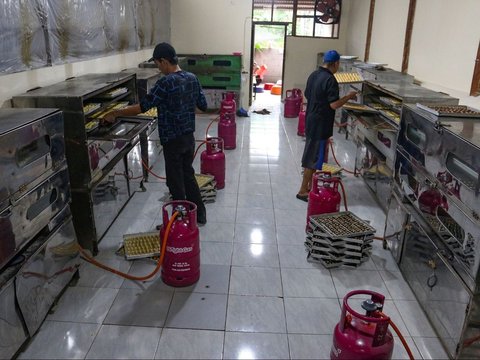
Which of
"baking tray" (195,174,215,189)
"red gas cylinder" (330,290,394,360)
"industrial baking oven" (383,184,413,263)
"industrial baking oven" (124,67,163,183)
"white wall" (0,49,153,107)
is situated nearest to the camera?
"red gas cylinder" (330,290,394,360)

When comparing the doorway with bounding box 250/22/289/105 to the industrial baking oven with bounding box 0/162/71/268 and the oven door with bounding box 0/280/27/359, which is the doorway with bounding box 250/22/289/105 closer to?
the industrial baking oven with bounding box 0/162/71/268

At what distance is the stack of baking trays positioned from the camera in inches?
122

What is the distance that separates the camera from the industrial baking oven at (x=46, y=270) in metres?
2.21

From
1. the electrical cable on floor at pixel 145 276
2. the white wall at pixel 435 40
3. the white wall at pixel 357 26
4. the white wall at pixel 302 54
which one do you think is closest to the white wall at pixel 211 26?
the white wall at pixel 302 54

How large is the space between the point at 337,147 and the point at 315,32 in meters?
4.40

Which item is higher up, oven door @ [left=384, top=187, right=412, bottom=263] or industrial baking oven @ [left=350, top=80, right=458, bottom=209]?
industrial baking oven @ [left=350, top=80, right=458, bottom=209]

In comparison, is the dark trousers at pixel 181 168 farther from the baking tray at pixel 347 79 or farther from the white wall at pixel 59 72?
the baking tray at pixel 347 79

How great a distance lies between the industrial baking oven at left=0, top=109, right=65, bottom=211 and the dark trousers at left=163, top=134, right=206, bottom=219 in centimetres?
100

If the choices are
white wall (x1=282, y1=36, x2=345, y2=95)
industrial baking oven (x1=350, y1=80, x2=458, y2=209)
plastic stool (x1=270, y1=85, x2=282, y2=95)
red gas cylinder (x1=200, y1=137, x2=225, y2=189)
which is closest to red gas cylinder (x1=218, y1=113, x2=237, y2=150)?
red gas cylinder (x1=200, y1=137, x2=225, y2=189)

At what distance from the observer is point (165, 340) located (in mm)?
2387

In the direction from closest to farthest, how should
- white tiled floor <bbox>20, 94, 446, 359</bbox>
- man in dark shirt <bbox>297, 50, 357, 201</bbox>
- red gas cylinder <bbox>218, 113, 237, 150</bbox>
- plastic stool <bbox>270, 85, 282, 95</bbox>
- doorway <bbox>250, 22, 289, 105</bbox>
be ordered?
white tiled floor <bbox>20, 94, 446, 359</bbox> → man in dark shirt <bbox>297, 50, 357, 201</bbox> → red gas cylinder <bbox>218, 113, 237, 150</bbox> → plastic stool <bbox>270, 85, 282, 95</bbox> → doorway <bbox>250, 22, 289, 105</bbox>

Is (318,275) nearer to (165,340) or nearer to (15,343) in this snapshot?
(165,340)

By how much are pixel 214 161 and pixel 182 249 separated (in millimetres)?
1942

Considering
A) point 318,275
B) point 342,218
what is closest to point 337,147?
point 342,218
